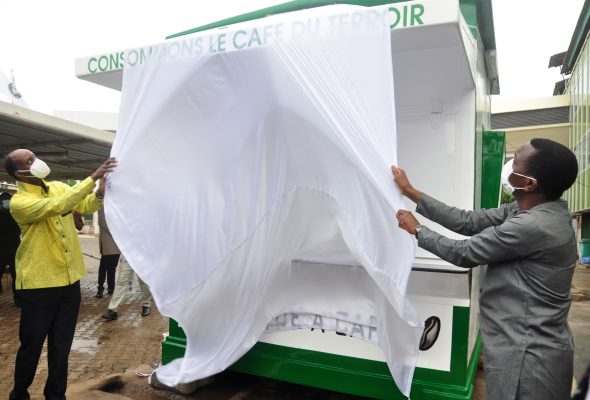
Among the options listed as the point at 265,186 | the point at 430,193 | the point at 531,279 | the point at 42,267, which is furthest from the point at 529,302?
the point at 42,267

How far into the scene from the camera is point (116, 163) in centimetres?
285

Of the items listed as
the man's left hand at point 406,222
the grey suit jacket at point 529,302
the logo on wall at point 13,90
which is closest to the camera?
the grey suit jacket at point 529,302

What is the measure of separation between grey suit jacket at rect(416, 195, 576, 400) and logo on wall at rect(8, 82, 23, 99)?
5471mm

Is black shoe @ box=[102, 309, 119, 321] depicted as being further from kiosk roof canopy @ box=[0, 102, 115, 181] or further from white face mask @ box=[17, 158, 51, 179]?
white face mask @ box=[17, 158, 51, 179]

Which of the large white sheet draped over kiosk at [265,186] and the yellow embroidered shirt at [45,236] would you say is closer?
the large white sheet draped over kiosk at [265,186]

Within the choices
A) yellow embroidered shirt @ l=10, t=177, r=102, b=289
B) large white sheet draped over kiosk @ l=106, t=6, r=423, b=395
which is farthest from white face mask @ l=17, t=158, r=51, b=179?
large white sheet draped over kiosk @ l=106, t=6, r=423, b=395

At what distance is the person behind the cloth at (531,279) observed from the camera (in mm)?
1942

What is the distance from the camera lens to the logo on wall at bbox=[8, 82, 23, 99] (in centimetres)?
543

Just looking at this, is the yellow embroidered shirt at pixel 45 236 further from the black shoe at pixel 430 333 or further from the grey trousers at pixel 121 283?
the grey trousers at pixel 121 283

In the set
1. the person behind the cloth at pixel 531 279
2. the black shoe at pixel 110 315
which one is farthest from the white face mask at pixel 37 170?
the black shoe at pixel 110 315

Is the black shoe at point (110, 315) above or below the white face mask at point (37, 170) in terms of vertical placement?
below

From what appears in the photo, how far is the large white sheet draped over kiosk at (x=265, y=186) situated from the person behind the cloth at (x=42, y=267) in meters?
0.39

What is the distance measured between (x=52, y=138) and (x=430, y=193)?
5725 millimetres

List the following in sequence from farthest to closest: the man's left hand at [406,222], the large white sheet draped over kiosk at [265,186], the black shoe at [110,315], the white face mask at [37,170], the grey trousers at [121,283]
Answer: the black shoe at [110,315], the grey trousers at [121,283], the white face mask at [37,170], the large white sheet draped over kiosk at [265,186], the man's left hand at [406,222]
